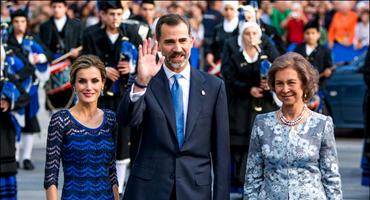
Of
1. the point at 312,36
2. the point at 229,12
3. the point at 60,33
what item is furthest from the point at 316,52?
the point at 60,33

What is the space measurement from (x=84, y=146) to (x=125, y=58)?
4253 mm

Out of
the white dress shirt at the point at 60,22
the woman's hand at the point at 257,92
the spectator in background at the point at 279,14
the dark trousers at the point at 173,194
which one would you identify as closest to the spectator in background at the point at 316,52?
the woman's hand at the point at 257,92

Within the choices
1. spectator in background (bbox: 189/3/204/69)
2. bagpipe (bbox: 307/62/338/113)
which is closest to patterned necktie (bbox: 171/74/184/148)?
bagpipe (bbox: 307/62/338/113)

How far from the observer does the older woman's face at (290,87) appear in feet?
20.8

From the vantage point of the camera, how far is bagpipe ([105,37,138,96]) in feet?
35.6

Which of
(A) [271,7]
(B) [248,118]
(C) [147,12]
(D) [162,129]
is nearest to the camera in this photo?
(D) [162,129]

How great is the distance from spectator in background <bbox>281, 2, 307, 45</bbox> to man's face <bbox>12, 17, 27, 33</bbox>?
8.41 metres

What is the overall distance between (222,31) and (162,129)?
860cm

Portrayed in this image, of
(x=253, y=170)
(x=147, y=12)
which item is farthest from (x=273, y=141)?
(x=147, y=12)

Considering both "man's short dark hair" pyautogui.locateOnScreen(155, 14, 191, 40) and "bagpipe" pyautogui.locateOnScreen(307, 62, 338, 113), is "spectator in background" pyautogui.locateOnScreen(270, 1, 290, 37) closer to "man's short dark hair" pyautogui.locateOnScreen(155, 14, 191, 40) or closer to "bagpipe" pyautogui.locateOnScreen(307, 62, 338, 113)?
"bagpipe" pyautogui.locateOnScreen(307, 62, 338, 113)

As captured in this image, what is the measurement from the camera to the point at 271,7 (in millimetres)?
23281

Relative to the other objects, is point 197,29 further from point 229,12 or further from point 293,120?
point 293,120

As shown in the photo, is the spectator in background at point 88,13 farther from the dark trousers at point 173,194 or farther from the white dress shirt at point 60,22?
the dark trousers at point 173,194

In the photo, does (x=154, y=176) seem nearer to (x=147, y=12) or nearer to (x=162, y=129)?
(x=162, y=129)
